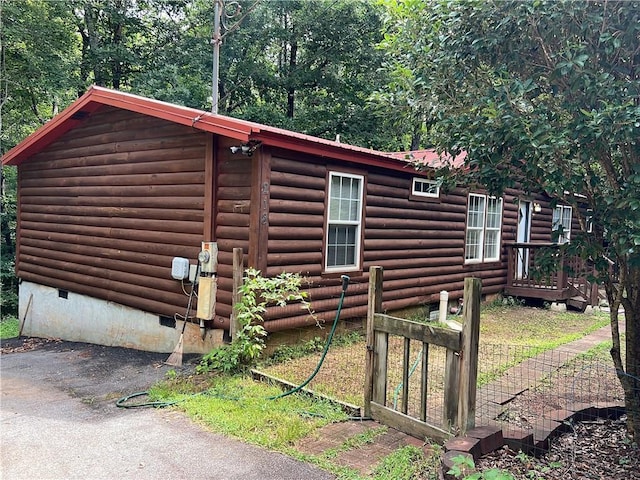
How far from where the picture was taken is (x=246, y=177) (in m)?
6.02

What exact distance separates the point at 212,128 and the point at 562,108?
12.6ft

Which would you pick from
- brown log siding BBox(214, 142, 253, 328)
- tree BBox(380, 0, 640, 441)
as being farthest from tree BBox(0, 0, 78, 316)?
tree BBox(380, 0, 640, 441)

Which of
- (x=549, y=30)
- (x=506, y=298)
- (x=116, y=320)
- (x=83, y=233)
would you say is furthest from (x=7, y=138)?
(x=549, y=30)

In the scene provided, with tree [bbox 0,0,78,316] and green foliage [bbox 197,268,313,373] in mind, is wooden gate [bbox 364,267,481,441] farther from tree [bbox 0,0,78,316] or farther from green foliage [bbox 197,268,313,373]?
tree [bbox 0,0,78,316]

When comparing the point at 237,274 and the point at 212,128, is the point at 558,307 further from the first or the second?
the point at 212,128

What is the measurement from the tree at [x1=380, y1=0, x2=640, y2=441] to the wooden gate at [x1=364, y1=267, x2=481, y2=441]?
3.46ft

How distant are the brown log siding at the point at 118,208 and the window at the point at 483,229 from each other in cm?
617

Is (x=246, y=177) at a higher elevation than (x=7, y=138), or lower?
lower

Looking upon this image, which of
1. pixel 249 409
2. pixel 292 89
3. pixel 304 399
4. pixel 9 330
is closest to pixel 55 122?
pixel 9 330

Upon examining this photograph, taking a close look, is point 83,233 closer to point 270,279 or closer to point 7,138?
point 270,279

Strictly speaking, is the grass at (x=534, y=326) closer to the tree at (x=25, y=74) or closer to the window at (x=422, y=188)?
the window at (x=422, y=188)

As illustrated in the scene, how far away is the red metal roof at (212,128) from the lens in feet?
18.4

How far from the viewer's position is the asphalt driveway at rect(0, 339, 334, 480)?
3.35 meters

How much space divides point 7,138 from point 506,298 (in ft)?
51.0
